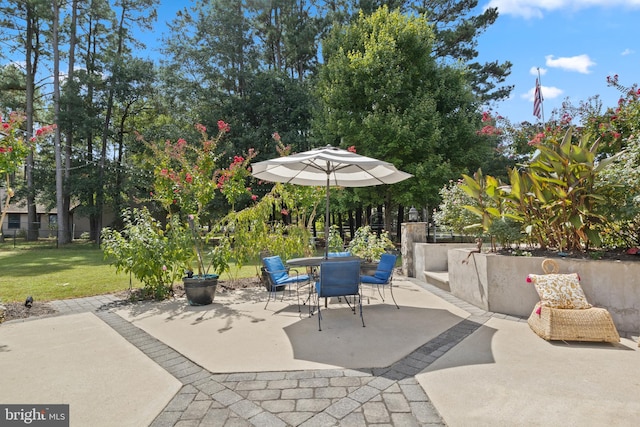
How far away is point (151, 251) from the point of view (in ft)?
18.2

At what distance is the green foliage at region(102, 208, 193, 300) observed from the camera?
5.48m

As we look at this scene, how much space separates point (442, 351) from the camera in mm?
3428

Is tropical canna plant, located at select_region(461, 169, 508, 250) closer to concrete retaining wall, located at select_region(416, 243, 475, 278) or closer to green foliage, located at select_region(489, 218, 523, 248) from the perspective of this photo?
green foliage, located at select_region(489, 218, 523, 248)

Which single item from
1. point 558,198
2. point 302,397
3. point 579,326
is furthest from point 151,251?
point 558,198

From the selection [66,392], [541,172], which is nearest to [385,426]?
[66,392]

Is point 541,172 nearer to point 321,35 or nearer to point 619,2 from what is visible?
point 619,2

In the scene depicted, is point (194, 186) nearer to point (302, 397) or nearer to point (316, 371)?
point (316, 371)

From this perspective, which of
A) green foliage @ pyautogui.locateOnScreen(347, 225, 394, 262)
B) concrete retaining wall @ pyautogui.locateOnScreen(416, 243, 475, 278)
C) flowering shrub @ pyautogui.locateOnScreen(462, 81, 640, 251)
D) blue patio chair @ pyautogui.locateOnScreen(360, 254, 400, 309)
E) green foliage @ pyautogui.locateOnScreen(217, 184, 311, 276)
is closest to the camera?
flowering shrub @ pyautogui.locateOnScreen(462, 81, 640, 251)

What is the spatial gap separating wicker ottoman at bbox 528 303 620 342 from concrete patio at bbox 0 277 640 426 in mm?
90

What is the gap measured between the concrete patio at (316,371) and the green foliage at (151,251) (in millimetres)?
1027

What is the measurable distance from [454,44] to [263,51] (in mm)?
11076

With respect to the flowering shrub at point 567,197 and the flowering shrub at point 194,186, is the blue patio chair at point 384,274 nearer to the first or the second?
the flowering shrub at point 567,197

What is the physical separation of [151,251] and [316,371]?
3762 mm

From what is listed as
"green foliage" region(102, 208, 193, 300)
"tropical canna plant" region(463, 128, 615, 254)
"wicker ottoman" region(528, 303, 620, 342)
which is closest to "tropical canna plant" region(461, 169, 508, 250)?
"tropical canna plant" region(463, 128, 615, 254)
